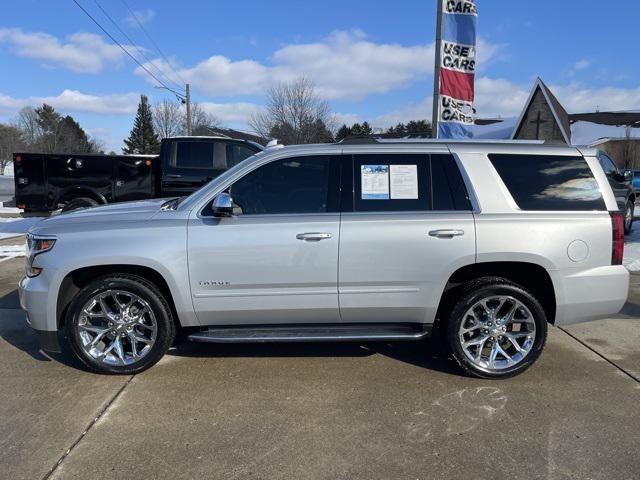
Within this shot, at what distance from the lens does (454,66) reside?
25.7 ft

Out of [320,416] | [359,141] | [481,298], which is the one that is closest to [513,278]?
[481,298]

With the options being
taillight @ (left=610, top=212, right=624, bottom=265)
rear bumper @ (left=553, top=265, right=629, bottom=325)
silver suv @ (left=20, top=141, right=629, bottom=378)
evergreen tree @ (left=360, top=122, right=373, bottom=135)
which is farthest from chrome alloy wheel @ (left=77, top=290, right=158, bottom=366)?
evergreen tree @ (left=360, top=122, right=373, bottom=135)

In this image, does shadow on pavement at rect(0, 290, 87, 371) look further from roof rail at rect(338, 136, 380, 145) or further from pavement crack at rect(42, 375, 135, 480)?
roof rail at rect(338, 136, 380, 145)

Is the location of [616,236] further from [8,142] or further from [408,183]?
[8,142]

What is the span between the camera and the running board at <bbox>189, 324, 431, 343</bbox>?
3.88 metres

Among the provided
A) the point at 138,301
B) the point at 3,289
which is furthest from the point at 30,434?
the point at 3,289

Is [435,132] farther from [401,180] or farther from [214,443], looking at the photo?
[214,443]

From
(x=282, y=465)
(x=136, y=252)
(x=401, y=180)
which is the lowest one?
(x=282, y=465)

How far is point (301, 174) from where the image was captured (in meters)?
4.06

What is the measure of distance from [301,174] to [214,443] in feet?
6.89

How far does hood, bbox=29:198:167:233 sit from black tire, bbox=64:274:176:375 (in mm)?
455

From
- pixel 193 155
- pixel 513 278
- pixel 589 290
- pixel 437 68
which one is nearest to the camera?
pixel 589 290

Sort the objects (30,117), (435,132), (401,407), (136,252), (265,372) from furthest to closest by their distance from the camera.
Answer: (30,117) < (435,132) < (265,372) < (136,252) < (401,407)

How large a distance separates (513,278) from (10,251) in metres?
9.01
